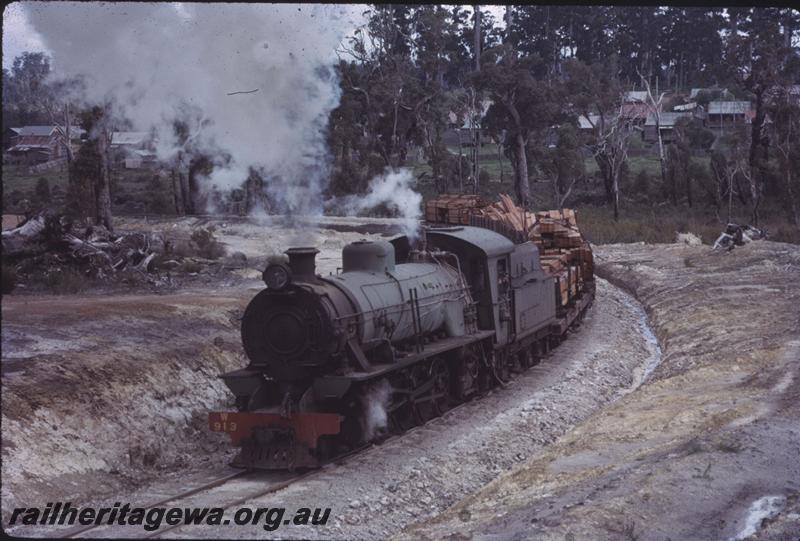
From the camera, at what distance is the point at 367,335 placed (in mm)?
13820

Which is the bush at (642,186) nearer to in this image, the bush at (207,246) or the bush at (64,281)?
the bush at (207,246)

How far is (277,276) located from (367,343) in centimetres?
186

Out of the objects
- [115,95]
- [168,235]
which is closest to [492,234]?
[115,95]

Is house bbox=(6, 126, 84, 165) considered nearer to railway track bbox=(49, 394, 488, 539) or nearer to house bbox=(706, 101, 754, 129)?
house bbox=(706, 101, 754, 129)

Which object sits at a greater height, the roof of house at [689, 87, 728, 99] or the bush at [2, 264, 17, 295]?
the roof of house at [689, 87, 728, 99]

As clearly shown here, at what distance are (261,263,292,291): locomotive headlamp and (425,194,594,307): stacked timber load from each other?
7.75 meters

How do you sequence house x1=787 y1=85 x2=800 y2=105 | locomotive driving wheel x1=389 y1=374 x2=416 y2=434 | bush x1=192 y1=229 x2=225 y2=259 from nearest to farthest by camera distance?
locomotive driving wheel x1=389 y1=374 x2=416 y2=434 < bush x1=192 y1=229 x2=225 y2=259 < house x1=787 y1=85 x2=800 y2=105

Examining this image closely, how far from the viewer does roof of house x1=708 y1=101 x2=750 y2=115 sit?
6673 centimetres

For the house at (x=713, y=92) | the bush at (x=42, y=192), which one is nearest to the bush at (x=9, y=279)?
the bush at (x=42, y=192)

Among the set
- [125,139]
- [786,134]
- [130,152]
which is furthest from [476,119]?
[130,152]

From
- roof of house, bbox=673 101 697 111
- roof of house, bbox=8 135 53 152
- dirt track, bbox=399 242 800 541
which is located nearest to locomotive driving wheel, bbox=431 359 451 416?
dirt track, bbox=399 242 800 541

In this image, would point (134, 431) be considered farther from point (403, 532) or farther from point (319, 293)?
point (403, 532)

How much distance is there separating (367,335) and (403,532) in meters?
3.92

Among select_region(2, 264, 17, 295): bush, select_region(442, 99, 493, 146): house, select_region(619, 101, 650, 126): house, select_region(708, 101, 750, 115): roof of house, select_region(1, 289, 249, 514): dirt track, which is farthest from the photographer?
select_region(708, 101, 750, 115): roof of house
